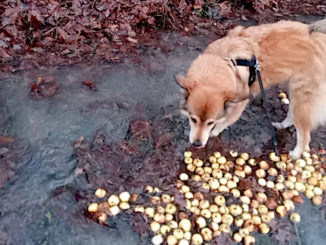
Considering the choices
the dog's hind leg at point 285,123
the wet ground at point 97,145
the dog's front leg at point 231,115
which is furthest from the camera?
the dog's hind leg at point 285,123

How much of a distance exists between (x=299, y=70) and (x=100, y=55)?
2.76 meters

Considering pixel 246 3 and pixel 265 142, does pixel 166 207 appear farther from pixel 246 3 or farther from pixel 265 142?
pixel 246 3

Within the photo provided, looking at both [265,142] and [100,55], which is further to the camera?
[100,55]

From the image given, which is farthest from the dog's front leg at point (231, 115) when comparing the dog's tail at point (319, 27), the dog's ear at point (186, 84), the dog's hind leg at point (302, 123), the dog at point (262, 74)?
the dog's tail at point (319, 27)

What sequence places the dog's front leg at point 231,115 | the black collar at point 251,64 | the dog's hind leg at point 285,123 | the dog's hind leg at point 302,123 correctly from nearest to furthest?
the black collar at point 251,64 < the dog's front leg at point 231,115 < the dog's hind leg at point 302,123 < the dog's hind leg at point 285,123

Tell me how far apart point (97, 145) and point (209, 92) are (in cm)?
142

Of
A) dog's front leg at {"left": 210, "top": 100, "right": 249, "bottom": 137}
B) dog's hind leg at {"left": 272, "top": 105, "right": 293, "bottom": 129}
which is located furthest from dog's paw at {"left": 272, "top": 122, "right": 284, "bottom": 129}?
dog's front leg at {"left": 210, "top": 100, "right": 249, "bottom": 137}

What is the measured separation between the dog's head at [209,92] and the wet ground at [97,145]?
2.39 ft

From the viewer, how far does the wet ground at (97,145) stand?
10.6 ft

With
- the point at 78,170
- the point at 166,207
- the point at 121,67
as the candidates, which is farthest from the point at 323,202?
the point at 121,67

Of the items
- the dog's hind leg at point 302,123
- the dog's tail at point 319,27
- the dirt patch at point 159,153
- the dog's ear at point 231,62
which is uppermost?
the dog's tail at point 319,27

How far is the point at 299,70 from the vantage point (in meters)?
3.65

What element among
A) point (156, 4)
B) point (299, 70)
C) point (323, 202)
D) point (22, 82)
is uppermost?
point (299, 70)

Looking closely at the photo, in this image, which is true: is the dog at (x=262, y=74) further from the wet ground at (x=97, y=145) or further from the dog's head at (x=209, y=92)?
the wet ground at (x=97, y=145)
